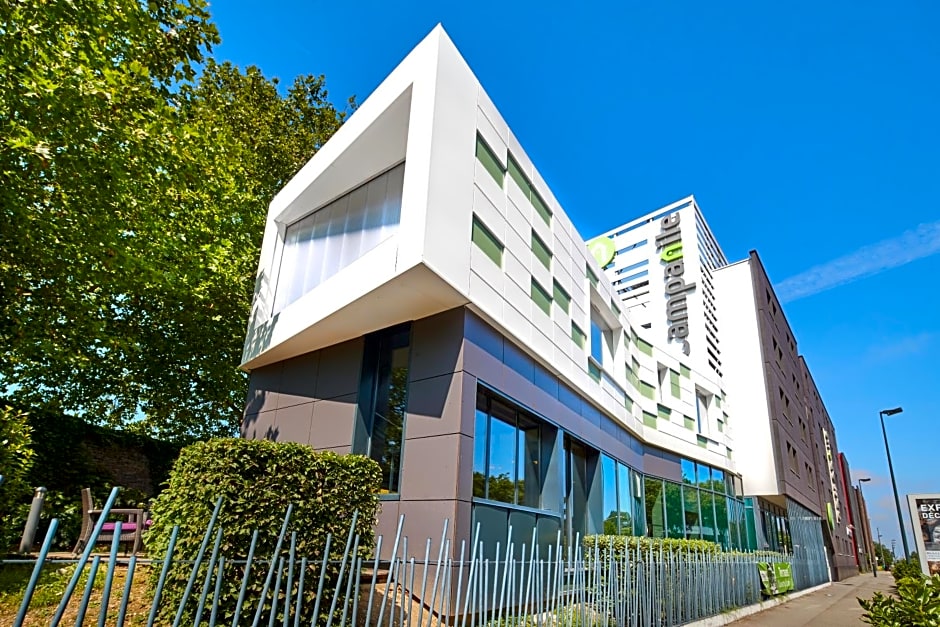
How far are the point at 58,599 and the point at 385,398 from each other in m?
5.39

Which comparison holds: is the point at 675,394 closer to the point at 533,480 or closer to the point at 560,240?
the point at 560,240

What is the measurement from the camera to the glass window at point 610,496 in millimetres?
14883

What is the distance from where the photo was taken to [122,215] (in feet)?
40.0

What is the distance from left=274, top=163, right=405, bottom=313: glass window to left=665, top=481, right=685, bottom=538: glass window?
47.3ft

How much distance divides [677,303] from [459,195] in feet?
76.3

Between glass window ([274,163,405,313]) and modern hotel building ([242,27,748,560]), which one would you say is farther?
glass window ([274,163,405,313])

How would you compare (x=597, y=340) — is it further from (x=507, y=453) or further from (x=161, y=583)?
(x=161, y=583)

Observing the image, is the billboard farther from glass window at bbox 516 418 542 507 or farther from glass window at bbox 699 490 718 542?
glass window at bbox 699 490 718 542

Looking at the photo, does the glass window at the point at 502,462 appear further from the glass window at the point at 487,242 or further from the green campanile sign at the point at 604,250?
Answer: the green campanile sign at the point at 604,250

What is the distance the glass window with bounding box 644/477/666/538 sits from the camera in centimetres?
1797

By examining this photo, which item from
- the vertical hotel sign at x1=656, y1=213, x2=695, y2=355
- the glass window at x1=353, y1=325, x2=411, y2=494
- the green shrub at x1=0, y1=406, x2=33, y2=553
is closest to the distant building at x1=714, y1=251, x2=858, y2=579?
the vertical hotel sign at x1=656, y1=213, x2=695, y2=355

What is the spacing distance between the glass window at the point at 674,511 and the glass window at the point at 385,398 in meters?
13.0

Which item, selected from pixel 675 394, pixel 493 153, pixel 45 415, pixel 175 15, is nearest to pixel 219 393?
pixel 45 415

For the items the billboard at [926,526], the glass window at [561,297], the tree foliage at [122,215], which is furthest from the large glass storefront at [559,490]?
the tree foliage at [122,215]
